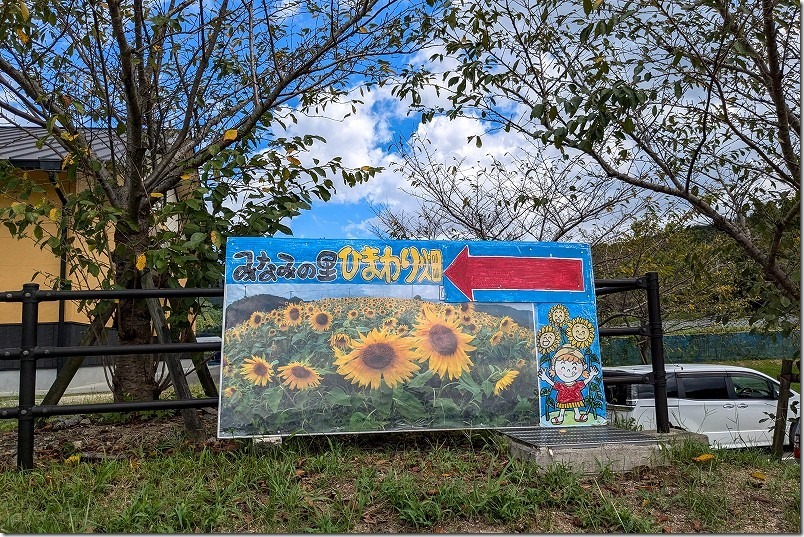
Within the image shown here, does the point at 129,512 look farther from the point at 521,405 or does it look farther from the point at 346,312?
the point at 521,405

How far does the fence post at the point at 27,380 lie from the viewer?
3693mm

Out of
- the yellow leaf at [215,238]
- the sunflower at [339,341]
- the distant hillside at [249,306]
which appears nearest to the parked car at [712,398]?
the sunflower at [339,341]

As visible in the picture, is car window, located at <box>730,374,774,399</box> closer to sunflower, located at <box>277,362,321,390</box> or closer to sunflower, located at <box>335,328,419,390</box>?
sunflower, located at <box>335,328,419,390</box>

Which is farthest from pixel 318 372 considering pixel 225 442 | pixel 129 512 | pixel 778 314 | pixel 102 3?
pixel 102 3

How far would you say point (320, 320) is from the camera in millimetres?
4055

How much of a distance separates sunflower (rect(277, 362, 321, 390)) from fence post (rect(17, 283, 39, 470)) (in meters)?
1.48

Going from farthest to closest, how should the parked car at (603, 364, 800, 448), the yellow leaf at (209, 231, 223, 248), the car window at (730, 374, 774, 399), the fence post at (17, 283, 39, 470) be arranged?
the car window at (730, 374, 774, 399) < the parked car at (603, 364, 800, 448) < the yellow leaf at (209, 231, 223, 248) < the fence post at (17, 283, 39, 470)

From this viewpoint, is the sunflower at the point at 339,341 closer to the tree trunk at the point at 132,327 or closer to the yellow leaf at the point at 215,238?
the yellow leaf at the point at 215,238

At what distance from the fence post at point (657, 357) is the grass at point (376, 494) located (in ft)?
1.06

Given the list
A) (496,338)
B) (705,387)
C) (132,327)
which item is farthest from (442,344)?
(705,387)

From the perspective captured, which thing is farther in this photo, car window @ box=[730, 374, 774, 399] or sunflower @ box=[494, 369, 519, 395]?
car window @ box=[730, 374, 774, 399]

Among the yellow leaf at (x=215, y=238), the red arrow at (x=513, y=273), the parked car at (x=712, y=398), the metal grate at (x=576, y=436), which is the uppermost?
the yellow leaf at (x=215, y=238)

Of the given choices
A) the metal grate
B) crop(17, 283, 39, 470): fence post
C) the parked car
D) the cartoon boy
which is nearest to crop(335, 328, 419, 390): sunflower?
the metal grate

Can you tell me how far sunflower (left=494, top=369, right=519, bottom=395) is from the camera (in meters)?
4.18
